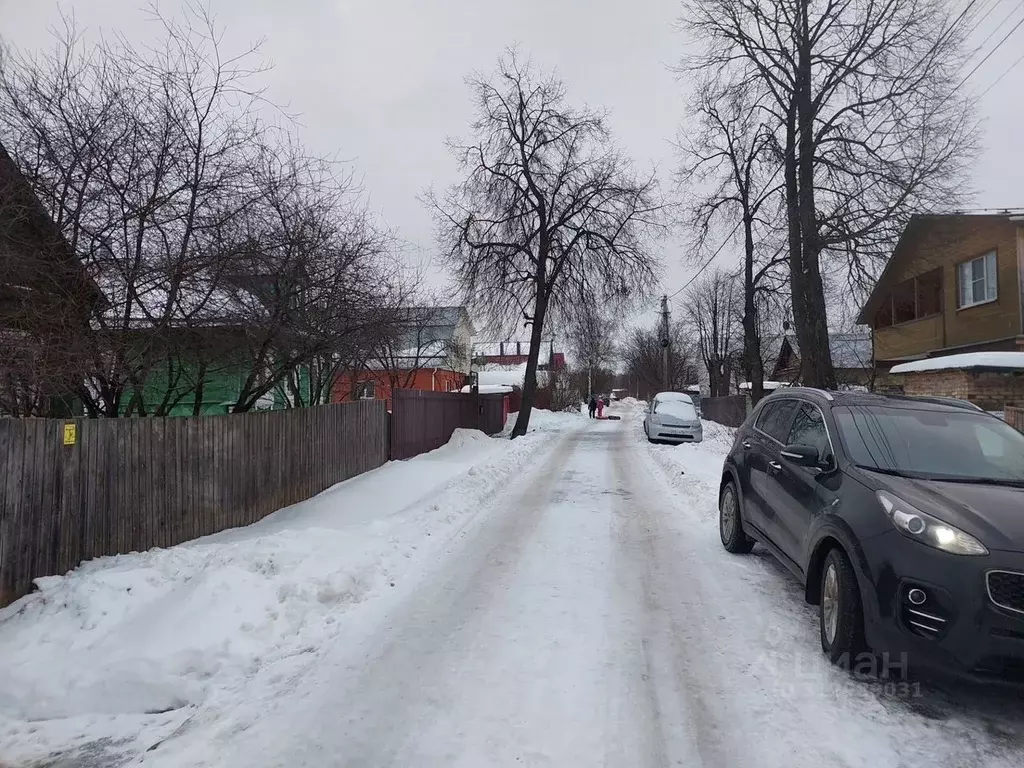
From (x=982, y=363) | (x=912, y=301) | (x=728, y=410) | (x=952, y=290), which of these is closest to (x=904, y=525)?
(x=982, y=363)

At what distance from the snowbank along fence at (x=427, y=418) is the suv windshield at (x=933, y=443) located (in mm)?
10985

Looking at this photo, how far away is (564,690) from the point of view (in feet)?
12.0

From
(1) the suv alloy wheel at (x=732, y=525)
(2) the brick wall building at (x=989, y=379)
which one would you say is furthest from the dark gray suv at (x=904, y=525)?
(2) the brick wall building at (x=989, y=379)

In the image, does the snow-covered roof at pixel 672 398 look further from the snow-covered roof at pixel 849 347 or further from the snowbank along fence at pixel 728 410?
the snow-covered roof at pixel 849 347

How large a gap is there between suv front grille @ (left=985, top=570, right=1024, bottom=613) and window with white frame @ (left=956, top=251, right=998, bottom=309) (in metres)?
18.8

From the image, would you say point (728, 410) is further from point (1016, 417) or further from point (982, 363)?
point (1016, 417)

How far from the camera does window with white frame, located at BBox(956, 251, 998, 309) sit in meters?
18.1

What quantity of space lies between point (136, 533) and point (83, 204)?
3.74m

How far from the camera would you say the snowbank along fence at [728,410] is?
31169 millimetres

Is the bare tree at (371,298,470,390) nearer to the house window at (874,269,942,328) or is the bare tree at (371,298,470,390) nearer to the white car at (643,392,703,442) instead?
the white car at (643,392,703,442)

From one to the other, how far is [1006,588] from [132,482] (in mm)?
6849

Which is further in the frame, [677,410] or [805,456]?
[677,410]

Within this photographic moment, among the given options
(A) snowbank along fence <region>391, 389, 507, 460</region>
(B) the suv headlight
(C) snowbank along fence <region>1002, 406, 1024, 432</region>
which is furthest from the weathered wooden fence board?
(B) the suv headlight

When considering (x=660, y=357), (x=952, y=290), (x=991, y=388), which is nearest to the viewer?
(x=991, y=388)
